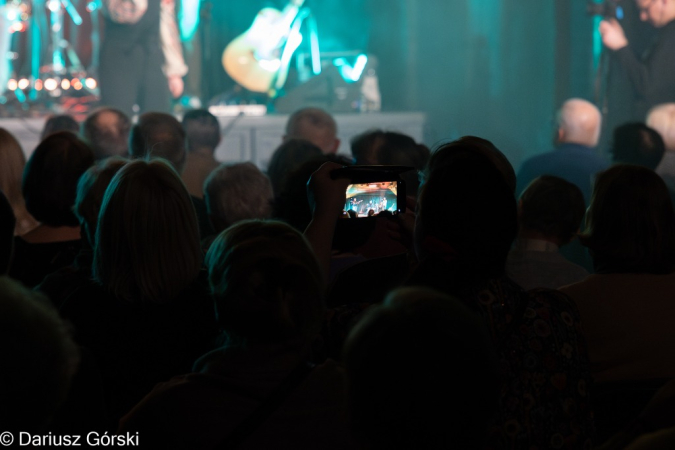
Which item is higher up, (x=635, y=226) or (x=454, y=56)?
(x=454, y=56)

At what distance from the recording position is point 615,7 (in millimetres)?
8805

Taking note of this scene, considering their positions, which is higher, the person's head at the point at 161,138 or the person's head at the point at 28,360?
the person's head at the point at 161,138

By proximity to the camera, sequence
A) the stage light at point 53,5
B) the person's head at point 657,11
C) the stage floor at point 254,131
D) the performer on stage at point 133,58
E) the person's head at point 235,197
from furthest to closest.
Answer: the stage light at point 53,5
the performer on stage at point 133,58
the stage floor at point 254,131
the person's head at point 657,11
the person's head at point 235,197

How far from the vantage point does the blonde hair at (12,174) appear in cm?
360

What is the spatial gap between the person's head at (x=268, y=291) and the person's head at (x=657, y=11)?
25.1ft

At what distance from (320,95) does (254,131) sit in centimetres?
102

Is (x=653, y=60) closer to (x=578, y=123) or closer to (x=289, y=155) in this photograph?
(x=578, y=123)

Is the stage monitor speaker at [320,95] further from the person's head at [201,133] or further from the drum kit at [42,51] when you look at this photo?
the person's head at [201,133]

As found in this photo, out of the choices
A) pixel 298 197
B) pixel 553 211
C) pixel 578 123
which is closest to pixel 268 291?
pixel 298 197

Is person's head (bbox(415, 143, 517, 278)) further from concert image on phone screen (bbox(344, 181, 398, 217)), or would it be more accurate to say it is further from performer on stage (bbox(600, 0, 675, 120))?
performer on stage (bbox(600, 0, 675, 120))

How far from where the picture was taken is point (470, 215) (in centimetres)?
173

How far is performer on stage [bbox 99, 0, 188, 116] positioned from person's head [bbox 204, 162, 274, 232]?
20.1 ft

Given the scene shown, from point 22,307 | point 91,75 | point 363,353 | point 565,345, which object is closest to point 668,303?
point 565,345

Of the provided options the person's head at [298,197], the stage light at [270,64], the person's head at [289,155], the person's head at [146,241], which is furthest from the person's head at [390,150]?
the stage light at [270,64]
